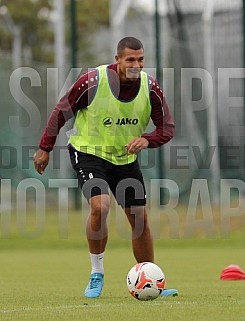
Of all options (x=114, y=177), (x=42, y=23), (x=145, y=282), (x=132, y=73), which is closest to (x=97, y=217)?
(x=114, y=177)

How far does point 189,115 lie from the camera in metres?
21.6

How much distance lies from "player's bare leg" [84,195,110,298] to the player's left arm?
2.55ft

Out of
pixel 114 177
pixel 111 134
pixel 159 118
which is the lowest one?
pixel 114 177

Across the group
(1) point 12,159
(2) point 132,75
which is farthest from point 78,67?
(2) point 132,75

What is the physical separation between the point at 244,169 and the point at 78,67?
405 cm

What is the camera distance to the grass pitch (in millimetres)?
7516

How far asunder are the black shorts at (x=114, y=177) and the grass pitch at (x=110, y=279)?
36.8 inches

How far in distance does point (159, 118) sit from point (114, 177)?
2.32ft

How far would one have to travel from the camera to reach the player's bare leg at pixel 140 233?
9.21 meters

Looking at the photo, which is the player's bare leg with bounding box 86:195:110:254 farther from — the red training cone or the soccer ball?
the red training cone

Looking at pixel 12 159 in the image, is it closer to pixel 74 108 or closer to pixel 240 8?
pixel 240 8

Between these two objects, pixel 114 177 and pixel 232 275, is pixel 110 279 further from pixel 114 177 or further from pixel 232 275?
pixel 114 177

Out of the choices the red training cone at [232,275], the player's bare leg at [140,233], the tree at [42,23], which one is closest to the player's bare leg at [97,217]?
the player's bare leg at [140,233]

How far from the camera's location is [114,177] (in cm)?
928
